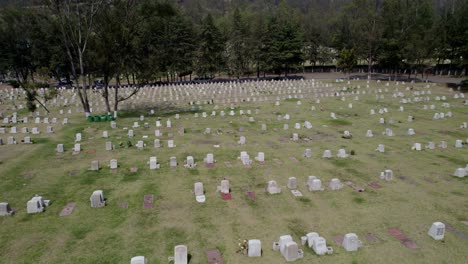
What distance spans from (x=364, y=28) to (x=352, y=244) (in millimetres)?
52201

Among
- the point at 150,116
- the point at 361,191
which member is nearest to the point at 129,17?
the point at 150,116

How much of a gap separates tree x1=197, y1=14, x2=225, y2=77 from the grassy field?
36.6 m

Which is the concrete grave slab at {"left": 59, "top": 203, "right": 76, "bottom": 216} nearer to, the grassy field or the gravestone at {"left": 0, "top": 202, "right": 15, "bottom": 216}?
the grassy field

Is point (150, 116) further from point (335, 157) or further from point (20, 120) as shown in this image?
point (335, 157)

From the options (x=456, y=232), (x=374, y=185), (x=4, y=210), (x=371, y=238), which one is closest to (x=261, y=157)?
(x=374, y=185)

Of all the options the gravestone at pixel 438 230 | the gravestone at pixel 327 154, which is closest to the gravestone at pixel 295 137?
the gravestone at pixel 327 154

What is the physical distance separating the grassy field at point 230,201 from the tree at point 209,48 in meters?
36.6

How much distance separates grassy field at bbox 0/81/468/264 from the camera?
7.59 meters

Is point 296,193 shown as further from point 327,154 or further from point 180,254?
point 180,254

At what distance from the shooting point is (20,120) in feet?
75.6

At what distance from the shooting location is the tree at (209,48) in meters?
52.8

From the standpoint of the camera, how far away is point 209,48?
175 ft

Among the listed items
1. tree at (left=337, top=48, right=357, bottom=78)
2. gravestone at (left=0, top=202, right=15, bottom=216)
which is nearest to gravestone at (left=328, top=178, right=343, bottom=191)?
gravestone at (left=0, top=202, right=15, bottom=216)

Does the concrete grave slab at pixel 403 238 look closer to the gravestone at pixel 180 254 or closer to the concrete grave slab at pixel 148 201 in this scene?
the gravestone at pixel 180 254
